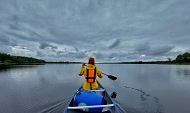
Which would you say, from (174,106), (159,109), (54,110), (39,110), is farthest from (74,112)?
(174,106)

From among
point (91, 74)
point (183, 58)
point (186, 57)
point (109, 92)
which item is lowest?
point (109, 92)

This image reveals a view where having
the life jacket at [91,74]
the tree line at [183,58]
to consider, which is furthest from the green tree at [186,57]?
the life jacket at [91,74]

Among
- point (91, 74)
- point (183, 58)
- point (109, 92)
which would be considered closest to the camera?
point (91, 74)

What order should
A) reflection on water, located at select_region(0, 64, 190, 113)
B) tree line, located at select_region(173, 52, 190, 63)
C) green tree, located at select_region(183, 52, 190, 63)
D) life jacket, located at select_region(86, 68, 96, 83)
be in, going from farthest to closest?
tree line, located at select_region(173, 52, 190, 63) < green tree, located at select_region(183, 52, 190, 63) < reflection on water, located at select_region(0, 64, 190, 113) < life jacket, located at select_region(86, 68, 96, 83)

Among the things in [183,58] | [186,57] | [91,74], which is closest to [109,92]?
[91,74]

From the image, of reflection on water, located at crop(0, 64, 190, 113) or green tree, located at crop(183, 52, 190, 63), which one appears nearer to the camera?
reflection on water, located at crop(0, 64, 190, 113)

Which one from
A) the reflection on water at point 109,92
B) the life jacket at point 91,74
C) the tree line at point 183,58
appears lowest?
the reflection on water at point 109,92

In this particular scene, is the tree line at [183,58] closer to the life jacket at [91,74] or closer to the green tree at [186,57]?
the green tree at [186,57]

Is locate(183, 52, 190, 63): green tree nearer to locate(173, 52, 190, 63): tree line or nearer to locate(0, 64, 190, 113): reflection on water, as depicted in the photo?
locate(173, 52, 190, 63): tree line

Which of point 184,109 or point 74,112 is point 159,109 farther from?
point 74,112

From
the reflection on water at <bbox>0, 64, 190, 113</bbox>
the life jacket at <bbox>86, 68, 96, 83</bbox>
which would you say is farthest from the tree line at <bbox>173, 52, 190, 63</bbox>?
the life jacket at <bbox>86, 68, 96, 83</bbox>

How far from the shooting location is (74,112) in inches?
157

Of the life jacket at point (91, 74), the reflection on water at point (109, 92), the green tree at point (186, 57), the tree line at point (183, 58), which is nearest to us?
the life jacket at point (91, 74)

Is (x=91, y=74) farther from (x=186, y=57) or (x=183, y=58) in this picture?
(x=186, y=57)
